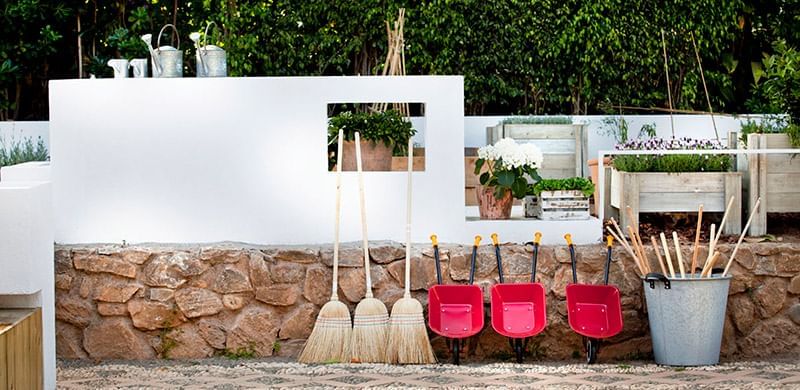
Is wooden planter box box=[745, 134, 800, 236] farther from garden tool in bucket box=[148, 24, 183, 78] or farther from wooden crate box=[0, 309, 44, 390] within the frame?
wooden crate box=[0, 309, 44, 390]

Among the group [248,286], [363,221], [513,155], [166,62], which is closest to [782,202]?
[513,155]

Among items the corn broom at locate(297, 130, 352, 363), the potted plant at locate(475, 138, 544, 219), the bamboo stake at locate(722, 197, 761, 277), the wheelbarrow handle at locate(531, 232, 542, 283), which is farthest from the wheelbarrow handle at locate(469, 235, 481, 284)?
the bamboo stake at locate(722, 197, 761, 277)

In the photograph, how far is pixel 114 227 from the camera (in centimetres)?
756

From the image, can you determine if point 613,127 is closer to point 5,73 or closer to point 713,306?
point 713,306

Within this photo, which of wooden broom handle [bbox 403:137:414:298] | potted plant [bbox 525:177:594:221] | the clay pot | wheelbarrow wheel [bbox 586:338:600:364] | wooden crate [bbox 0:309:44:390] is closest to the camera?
wooden crate [bbox 0:309:44:390]

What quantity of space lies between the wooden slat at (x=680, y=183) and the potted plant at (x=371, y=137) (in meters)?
1.70

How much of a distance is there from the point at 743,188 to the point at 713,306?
4.05 ft

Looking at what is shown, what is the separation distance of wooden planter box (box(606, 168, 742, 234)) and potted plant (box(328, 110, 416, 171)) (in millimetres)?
1563

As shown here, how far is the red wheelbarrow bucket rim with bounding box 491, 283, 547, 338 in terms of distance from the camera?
286 inches

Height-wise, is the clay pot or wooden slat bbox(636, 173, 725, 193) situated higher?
the clay pot

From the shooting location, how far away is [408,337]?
7.15 meters

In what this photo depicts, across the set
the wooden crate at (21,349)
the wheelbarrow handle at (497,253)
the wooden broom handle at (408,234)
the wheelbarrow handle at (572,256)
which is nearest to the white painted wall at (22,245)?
the wooden crate at (21,349)

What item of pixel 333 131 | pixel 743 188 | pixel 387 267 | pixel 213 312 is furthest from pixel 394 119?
pixel 743 188

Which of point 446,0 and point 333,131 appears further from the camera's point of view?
point 446,0
